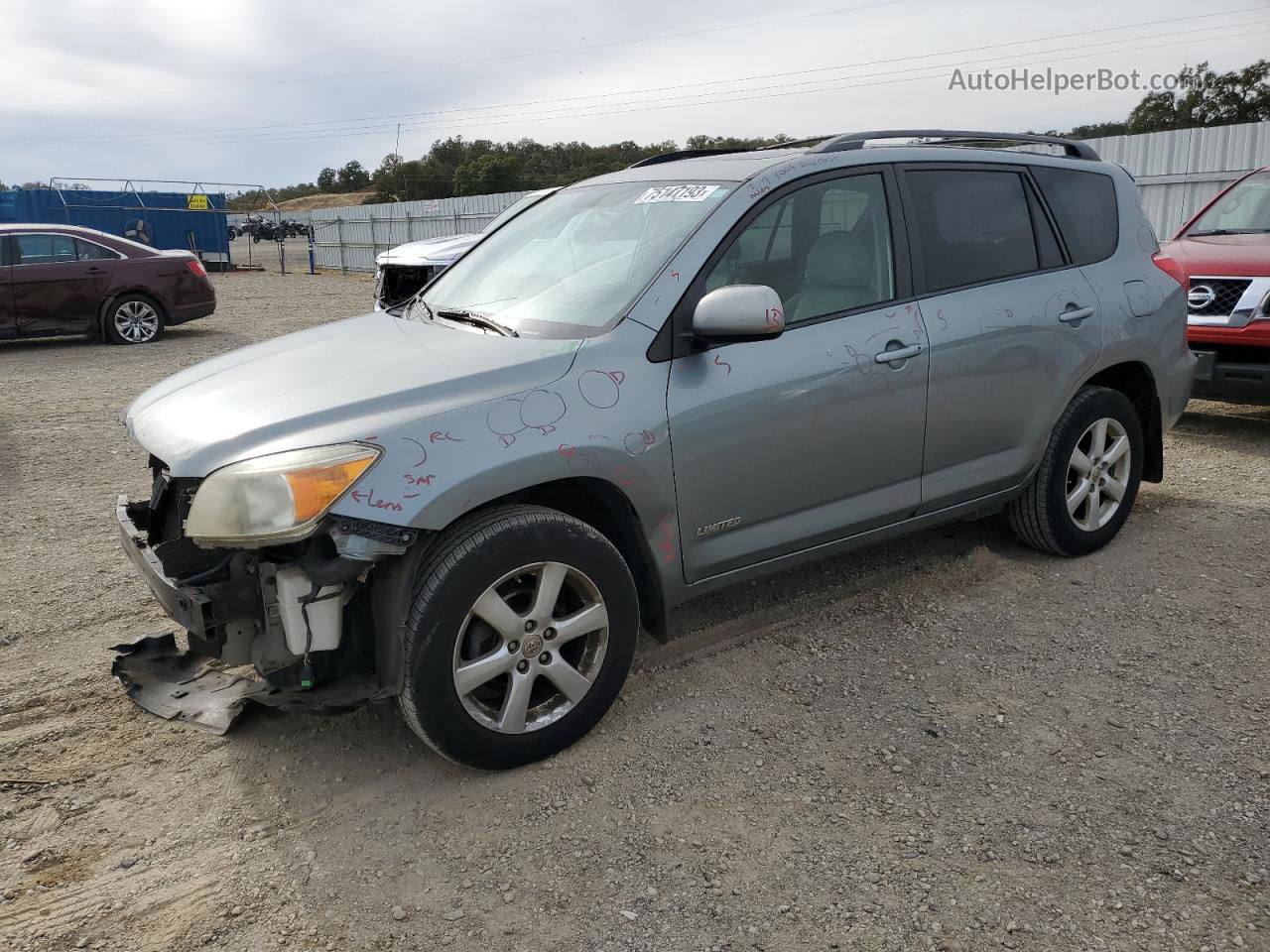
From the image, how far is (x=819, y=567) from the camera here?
4.64 m

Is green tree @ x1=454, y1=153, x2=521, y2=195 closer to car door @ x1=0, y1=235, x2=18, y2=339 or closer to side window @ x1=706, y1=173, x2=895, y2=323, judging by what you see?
car door @ x1=0, y1=235, x2=18, y2=339

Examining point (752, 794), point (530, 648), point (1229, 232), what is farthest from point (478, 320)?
point (1229, 232)

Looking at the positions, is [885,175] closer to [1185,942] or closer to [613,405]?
[613,405]

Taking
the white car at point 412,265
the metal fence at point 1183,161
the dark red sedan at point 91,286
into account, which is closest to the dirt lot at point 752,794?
the white car at point 412,265

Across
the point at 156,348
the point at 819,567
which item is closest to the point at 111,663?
the point at 819,567

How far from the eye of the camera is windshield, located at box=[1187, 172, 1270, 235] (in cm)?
759

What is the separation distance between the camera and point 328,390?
3.02 metres

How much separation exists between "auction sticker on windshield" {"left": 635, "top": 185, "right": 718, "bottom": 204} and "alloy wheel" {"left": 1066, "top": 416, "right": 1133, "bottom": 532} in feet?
6.98

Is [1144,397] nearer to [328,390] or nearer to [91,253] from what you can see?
[328,390]

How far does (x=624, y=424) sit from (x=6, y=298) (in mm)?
11990

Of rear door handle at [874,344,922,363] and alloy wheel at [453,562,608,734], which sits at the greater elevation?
rear door handle at [874,344,922,363]

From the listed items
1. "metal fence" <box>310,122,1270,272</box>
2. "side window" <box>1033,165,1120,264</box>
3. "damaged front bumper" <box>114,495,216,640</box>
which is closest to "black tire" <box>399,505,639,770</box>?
"damaged front bumper" <box>114,495,216,640</box>

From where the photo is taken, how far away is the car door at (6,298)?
11.9 m

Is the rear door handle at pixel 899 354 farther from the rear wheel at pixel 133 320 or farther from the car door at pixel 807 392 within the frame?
the rear wheel at pixel 133 320
